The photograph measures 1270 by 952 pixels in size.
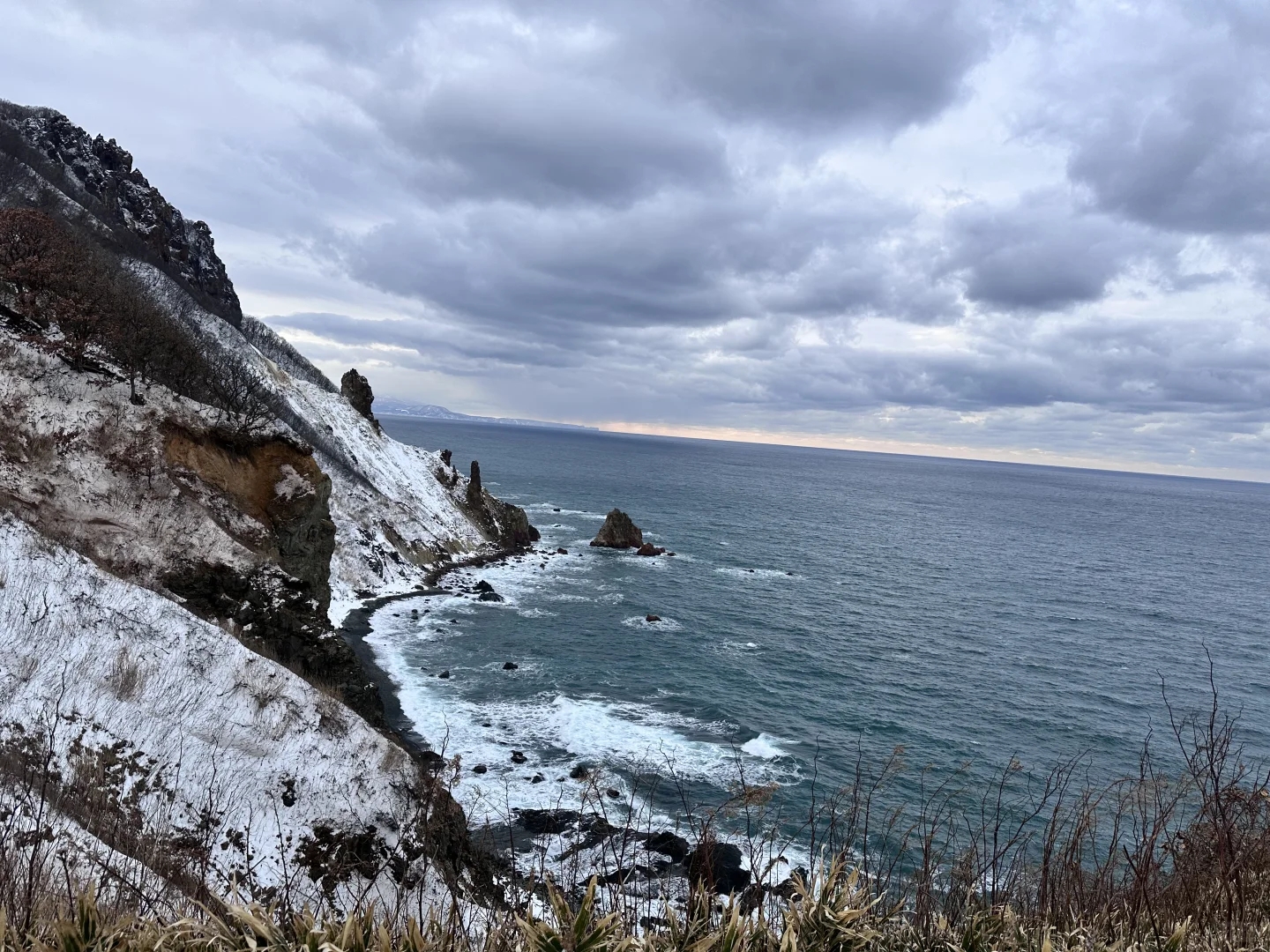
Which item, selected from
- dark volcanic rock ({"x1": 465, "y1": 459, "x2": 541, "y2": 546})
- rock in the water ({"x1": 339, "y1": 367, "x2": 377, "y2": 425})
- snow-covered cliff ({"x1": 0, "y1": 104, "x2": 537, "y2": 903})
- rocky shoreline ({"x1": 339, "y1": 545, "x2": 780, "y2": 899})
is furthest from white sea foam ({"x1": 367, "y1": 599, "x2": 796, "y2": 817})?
rock in the water ({"x1": 339, "y1": 367, "x2": 377, "y2": 425})

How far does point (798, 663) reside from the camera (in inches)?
1657

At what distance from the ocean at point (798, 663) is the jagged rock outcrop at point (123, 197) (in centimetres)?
4714

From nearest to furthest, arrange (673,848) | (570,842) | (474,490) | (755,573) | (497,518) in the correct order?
(673,848) < (570,842) < (755,573) < (497,518) < (474,490)

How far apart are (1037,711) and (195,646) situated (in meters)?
39.0

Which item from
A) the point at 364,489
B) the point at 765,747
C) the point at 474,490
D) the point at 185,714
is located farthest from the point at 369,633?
the point at 474,490

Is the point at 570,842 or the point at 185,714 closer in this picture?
the point at 185,714

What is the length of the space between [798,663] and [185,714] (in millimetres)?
32743

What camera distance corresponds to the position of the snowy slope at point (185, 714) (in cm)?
1623

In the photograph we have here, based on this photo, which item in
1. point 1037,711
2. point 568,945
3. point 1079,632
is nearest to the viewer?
point 568,945

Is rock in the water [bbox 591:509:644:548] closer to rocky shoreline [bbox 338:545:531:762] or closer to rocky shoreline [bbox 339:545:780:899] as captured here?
rocky shoreline [bbox 338:545:531:762]

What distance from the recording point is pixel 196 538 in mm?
25031

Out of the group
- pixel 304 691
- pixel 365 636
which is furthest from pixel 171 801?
pixel 365 636

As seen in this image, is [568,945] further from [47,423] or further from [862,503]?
[862,503]

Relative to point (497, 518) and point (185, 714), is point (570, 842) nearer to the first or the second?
point (185, 714)
